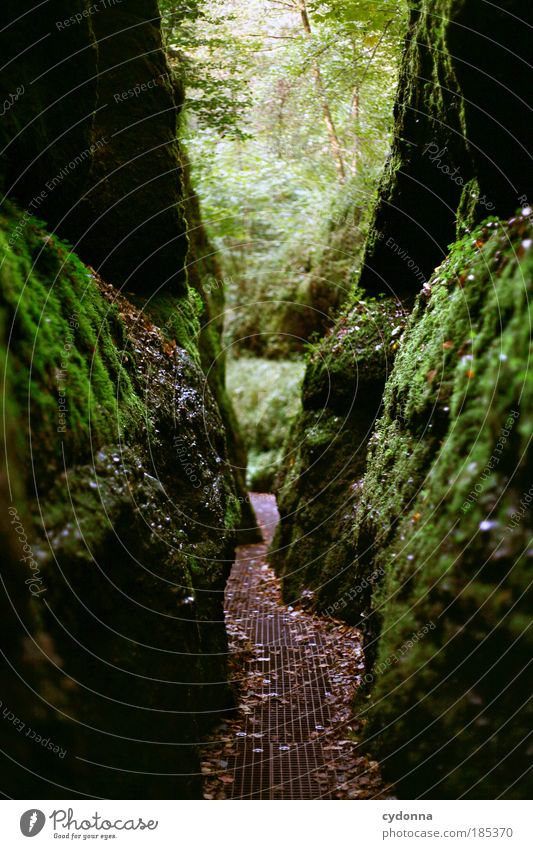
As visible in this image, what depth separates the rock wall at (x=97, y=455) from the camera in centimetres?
347

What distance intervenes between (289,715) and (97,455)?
135 inches

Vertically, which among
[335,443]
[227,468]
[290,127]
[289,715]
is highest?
[290,127]

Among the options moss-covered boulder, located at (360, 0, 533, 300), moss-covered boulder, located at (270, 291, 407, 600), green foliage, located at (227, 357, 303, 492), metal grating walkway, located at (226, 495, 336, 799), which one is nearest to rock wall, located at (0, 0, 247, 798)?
metal grating walkway, located at (226, 495, 336, 799)

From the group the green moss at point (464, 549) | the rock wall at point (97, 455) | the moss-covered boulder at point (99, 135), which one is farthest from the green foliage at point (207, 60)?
the green moss at point (464, 549)

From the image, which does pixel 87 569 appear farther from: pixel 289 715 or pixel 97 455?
pixel 289 715

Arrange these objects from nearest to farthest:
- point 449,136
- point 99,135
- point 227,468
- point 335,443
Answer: point 449,136
point 99,135
point 227,468
point 335,443

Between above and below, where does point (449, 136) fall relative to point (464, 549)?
above

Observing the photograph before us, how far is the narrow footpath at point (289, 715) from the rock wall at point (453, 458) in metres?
0.34

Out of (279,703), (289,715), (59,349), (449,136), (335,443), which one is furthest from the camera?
(335,443)

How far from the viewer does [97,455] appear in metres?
4.45

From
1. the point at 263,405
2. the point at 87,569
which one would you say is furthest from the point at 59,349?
the point at 263,405

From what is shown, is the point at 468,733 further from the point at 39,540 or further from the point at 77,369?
the point at 77,369
